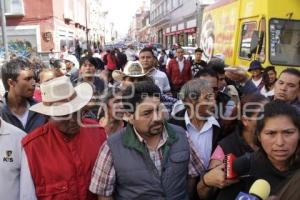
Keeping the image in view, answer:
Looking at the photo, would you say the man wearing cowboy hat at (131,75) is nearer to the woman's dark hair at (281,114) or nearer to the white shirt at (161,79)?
the white shirt at (161,79)

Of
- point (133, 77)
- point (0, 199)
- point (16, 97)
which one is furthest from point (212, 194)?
point (133, 77)

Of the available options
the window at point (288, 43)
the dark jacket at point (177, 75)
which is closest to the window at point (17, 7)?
the dark jacket at point (177, 75)

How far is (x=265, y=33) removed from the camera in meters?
8.29

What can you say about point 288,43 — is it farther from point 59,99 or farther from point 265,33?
point 59,99

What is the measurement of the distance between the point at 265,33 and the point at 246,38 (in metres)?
1.25

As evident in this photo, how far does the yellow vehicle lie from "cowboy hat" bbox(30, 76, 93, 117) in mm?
5878

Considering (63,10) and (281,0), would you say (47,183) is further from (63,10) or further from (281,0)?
(63,10)

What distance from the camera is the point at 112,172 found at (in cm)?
266

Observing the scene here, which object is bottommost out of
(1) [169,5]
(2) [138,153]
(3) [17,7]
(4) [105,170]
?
(4) [105,170]

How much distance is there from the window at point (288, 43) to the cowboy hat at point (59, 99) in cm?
598

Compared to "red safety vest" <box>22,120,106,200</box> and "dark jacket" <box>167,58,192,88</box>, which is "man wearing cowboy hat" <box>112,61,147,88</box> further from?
"dark jacket" <box>167,58,192,88</box>

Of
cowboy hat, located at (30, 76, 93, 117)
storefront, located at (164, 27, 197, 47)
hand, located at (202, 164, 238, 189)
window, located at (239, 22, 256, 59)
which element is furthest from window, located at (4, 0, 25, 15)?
hand, located at (202, 164, 238, 189)

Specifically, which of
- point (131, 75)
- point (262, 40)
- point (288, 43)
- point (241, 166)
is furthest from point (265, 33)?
point (241, 166)

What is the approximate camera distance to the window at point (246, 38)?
9.18m
